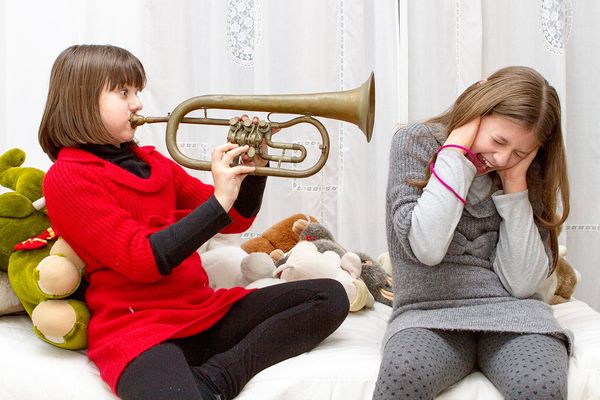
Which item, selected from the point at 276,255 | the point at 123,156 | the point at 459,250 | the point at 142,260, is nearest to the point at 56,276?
the point at 142,260

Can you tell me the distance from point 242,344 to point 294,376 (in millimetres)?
138

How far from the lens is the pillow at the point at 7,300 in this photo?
151 cm

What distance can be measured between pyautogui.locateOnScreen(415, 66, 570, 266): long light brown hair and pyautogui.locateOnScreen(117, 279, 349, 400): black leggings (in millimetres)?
325

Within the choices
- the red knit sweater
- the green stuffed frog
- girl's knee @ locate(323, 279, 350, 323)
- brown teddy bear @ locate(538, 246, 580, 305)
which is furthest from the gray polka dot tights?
the green stuffed frog

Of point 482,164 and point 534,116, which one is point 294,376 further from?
point 534,116

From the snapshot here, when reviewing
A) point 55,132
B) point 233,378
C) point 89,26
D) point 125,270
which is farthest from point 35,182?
point 89,26

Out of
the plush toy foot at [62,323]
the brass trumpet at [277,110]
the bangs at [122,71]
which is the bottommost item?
the plush toy foot at [62,323]

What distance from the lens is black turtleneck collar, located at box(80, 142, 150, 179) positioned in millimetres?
1496

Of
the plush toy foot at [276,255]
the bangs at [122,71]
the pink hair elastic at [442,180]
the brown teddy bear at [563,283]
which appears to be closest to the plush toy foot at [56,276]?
the bangs at [122,71]

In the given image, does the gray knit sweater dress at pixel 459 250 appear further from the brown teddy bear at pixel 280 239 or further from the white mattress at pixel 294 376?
the brown teddy bear at pixel 280 239

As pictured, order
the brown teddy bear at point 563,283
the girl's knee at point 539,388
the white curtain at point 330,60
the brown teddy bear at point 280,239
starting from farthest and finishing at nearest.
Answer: the white curtain at point 330,60
the brown teddy bear at point 280,239
the brown teddy bear at point 563,283
the girl's knee at point 539,388

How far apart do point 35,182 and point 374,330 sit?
31.9 inches

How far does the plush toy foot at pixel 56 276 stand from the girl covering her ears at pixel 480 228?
2.03 feet

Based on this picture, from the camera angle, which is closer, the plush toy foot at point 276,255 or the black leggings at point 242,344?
the black leggings at point 242,344
